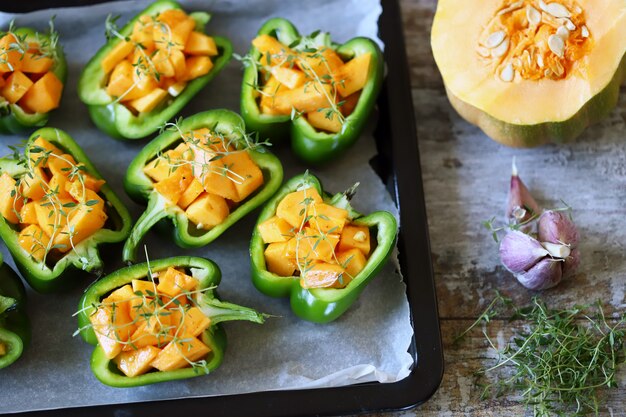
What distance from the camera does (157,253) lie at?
233 cm

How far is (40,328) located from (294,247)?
2.45ft

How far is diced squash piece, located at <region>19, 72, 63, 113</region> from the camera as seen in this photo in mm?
2387

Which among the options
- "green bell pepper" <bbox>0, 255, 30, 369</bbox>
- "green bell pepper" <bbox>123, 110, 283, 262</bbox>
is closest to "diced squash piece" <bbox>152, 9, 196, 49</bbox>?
"green bell pepper" <bbox>123, 110, 283, 262</bbox>

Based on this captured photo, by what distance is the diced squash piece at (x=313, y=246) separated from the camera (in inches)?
82.0

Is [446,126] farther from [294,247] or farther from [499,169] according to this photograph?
[294,247]

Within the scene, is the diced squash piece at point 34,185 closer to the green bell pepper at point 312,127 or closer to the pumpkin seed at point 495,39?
the green bell pepper at point 312,127

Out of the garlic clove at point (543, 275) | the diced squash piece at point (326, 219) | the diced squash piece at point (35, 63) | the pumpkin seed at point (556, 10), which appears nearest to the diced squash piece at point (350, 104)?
the diced squash piece at point (326, 219)

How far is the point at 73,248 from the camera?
6.96ft

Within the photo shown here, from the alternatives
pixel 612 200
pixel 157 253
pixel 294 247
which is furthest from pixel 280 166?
pixel 612 200

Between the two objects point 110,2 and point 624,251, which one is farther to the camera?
point 110,2

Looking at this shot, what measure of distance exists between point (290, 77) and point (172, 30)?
0.40 meters

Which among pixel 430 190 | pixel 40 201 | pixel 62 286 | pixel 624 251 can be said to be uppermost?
pixel 40 201

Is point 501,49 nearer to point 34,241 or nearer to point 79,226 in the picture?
point 79,226

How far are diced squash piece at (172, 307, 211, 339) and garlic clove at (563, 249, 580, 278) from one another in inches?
40.4
